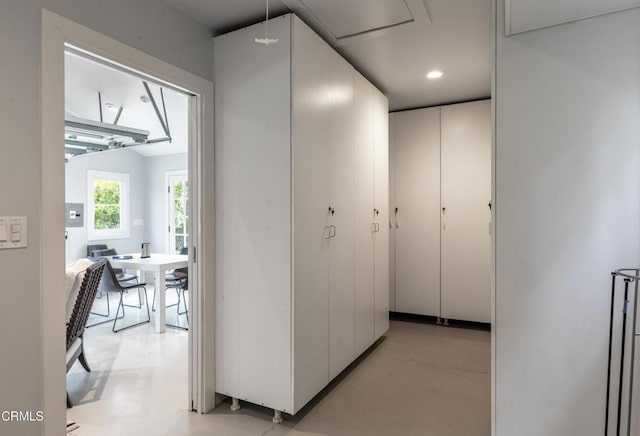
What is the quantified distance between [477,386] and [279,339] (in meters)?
1.59

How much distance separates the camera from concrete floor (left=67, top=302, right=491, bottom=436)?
2066mm

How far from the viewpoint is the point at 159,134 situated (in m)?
5.65

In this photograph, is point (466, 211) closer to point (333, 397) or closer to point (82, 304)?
point (333, 397)

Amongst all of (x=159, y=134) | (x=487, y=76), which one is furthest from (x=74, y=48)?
(x=159, y=134)

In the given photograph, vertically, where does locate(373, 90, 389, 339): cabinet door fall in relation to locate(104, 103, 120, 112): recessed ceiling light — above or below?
below

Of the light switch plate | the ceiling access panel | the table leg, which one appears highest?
the ceiling access panel

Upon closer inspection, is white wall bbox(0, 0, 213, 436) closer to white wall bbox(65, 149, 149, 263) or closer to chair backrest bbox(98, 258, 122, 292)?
chair backrest bbox(98, 258, 122, 292)

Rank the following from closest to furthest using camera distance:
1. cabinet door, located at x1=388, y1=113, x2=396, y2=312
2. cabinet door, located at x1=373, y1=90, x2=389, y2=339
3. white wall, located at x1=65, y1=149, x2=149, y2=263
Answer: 1. cabinet door, located at x1=373, y1=90, x2=389, y2=339
2. cabinet door, located at x1=388, y1=113, x2=396, y2=312
3. white wall, located at x1=65, y1=149, x2=149, y2=263

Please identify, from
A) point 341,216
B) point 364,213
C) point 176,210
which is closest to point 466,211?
point 364,213

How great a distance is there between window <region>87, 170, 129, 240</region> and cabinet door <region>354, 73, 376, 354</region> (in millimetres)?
5142

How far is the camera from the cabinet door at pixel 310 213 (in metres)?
2.06

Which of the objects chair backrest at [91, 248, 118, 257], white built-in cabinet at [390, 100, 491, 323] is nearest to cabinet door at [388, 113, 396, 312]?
white built-in cabinet at [390, 100, 491, 323]

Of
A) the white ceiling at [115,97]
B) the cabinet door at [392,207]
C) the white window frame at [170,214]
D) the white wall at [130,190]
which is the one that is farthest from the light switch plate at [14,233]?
the white window frame at [170,214]

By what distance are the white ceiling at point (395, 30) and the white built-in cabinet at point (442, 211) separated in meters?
0.67
